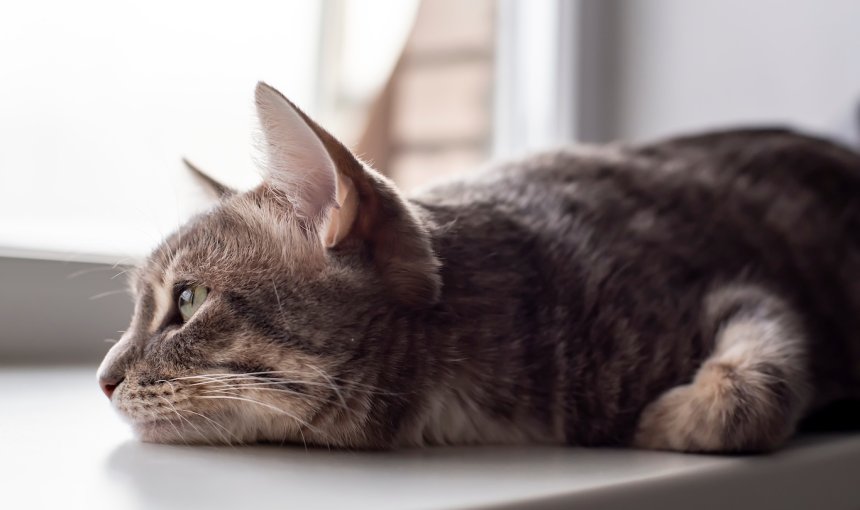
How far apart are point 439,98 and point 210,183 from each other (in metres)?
1.25

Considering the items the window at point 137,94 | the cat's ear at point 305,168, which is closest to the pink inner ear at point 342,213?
the cat's ear at point 305,168

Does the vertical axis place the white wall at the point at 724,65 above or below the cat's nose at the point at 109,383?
above

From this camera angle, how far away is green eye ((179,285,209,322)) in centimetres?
96

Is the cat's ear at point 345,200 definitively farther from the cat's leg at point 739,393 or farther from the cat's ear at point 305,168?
the cat's leg at point 739,393

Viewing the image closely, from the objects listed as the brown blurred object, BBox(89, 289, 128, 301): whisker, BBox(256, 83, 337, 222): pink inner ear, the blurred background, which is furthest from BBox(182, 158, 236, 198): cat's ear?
the brown blurred object

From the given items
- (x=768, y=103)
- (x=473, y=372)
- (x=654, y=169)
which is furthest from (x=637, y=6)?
(x=473, y=372)

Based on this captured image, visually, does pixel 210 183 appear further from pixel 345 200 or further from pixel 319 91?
pixel 319 91

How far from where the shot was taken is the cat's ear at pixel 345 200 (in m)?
0.87

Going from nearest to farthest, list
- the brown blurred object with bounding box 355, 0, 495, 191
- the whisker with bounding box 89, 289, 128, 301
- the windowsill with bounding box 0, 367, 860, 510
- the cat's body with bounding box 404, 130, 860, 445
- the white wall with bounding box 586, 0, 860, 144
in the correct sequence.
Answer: the windowsill with bounding box 0, 367, 860, 510
the cat's body with bounding box 404, 130, 860, 445
the whisker with bounding box 89, 289, 128, 301
the white wall with bounding box 586, 0, 860, 144
the brown blurred object with bounding box 355, 0, 495, 191

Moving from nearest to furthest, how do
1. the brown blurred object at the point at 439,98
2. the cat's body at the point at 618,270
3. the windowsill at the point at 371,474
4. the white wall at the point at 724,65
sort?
the windowsill at the point at 371,474 → the cat's body at the point at 618,270 → the white wall at the point at 724,65 → the brown blurred object at the point at 439,98

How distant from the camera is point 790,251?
4.28ft

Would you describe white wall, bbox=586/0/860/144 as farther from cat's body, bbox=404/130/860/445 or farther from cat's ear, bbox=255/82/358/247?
cat's ear, bbox=255/82/358/247

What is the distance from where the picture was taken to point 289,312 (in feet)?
2.93

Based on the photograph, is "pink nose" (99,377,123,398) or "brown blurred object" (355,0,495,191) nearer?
"pink nose" (99,377,123,398)
